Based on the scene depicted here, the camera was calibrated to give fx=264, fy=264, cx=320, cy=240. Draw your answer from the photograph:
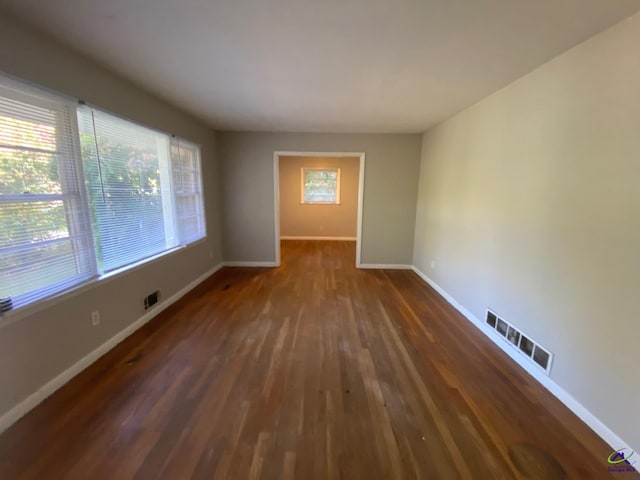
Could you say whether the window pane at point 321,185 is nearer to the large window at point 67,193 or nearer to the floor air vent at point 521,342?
the large window at point 67,193

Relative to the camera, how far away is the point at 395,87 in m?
2.48

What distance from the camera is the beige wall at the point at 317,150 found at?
4516 millimetres

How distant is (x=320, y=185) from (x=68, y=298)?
5.93 m

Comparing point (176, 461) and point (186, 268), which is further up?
point (186, 268)

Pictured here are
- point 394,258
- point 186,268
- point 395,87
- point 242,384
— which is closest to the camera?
point 242,384

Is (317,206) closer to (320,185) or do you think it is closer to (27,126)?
(320,185)

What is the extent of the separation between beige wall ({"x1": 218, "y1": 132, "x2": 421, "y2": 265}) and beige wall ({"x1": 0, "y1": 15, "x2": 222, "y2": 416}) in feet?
4.87

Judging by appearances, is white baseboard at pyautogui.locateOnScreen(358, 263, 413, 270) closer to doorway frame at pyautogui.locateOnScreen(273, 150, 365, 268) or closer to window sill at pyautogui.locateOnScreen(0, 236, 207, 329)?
doorway frame at pyautogui.locateOnScreen(273, 150, 365, 268)

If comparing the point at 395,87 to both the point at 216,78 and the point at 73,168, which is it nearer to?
the point at 216,78

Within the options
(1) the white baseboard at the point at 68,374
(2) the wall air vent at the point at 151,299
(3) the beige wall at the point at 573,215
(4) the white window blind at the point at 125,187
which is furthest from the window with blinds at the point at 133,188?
(3) the beige wall at the point at 573,215

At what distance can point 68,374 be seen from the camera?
1921mm

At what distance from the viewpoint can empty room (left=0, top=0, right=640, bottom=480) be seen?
1430 millimetres

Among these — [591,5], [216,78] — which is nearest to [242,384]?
[216,78]

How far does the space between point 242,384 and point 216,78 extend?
8.31ft
